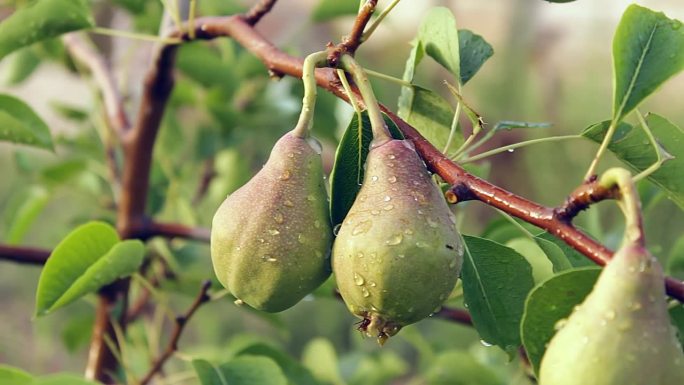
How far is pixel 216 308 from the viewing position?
13.8 feet

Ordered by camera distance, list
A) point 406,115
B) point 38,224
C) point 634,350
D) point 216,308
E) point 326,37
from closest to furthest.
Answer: point 634,350 < point 406,115 < point 216,308 < point 38,224 < point 326,37

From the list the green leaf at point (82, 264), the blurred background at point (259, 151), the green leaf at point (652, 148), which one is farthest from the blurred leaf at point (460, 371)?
the green leaf at point (652, 148)

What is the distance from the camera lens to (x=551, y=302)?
52 cm

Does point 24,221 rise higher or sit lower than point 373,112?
lower

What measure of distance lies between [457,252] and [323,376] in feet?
3.19

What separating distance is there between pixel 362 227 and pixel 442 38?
0.25 m

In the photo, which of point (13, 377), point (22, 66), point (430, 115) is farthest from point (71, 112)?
point (430, 115)

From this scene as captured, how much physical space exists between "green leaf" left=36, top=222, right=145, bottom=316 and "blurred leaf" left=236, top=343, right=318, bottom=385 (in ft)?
0.95

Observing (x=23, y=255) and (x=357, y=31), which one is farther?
(x=23, y=255)

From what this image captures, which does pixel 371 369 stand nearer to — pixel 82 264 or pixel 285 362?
pixel 285 362

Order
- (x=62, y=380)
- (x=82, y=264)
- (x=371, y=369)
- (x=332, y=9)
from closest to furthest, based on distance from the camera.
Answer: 1. (x=62, y=380)
2. (x=82, y=264)
3. (x=332, y=9)
4. (x=371, y=369)

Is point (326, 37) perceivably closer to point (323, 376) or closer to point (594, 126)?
point (323, 376)

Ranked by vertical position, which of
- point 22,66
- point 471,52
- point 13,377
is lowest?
point 22,66

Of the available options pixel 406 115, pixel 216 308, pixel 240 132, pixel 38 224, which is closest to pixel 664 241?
pixel 216 308
